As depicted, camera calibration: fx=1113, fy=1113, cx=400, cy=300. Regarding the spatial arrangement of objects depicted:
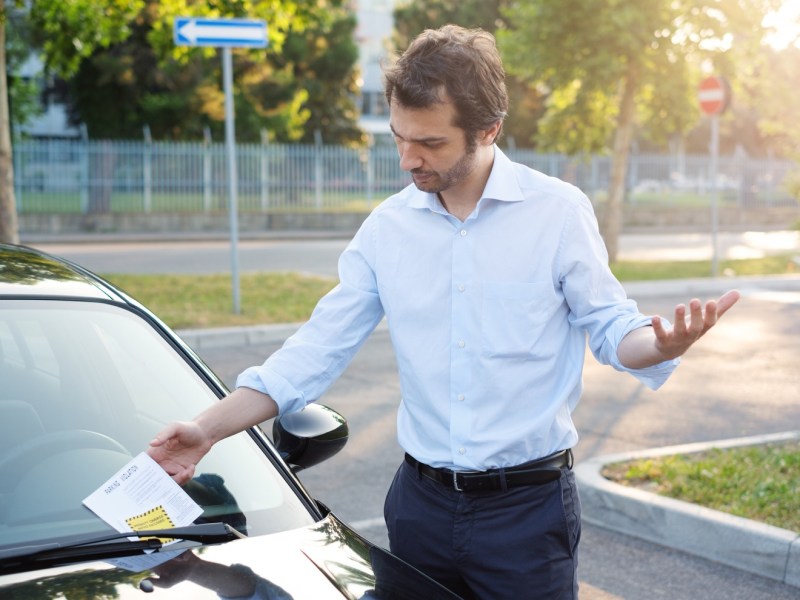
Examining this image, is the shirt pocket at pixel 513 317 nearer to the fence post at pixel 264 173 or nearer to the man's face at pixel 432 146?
the man's face at pixel 432 146

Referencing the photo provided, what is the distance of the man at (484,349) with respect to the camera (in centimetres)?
231

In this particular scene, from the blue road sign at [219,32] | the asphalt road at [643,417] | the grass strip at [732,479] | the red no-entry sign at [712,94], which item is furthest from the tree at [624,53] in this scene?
the grass strip at [732,479]

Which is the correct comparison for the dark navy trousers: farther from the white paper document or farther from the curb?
the curb

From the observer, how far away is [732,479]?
5.14 m

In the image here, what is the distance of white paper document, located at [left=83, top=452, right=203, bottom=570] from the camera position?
2.26 metres

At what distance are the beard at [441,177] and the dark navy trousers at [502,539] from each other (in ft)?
2.14

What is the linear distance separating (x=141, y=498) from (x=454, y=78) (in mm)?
1064

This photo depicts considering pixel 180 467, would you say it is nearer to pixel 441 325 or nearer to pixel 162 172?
pixel 441 325

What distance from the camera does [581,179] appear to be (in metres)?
30.0

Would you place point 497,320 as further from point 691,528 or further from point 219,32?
point 219,32

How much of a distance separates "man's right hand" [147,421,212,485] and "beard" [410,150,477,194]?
0.69 m

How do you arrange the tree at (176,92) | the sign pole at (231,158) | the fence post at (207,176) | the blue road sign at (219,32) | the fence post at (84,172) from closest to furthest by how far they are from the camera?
the blue road sign at (219,32) → the sign pole at (231,158) → the fence post at (84,172) → the fence post at (207,176) → the tree at (176,92)

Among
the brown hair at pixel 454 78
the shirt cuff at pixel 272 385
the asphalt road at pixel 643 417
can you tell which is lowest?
the asphalt road at pixel 643 417

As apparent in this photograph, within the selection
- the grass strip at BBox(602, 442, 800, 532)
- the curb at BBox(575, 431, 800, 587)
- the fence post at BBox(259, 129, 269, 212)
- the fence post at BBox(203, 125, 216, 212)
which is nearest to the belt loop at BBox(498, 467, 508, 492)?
the curb at BBox(575, 431, 800, 587)
